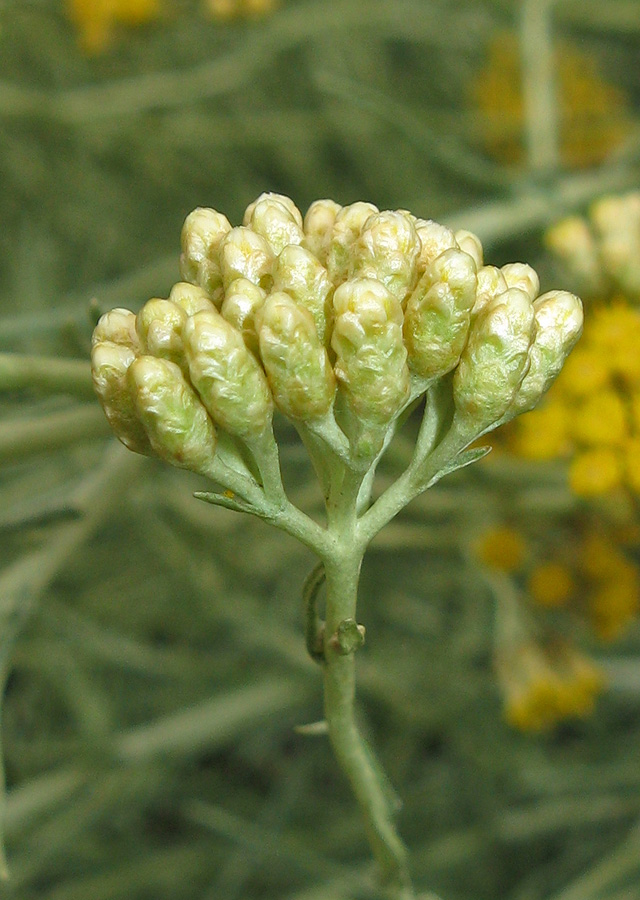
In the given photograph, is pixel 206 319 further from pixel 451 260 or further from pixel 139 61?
pixel 139 61

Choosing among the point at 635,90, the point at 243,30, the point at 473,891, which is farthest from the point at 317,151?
the point at 473,891

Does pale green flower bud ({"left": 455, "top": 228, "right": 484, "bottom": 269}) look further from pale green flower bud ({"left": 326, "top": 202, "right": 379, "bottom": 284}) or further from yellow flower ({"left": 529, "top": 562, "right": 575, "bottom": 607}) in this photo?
yellow flower ({"left": 529, "top": 562, "right": 575, "bottom": 607})

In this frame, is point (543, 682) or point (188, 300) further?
point (543, 682)

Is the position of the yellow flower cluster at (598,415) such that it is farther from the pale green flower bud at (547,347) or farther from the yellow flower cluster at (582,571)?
the pale green flower bud at (547,347)

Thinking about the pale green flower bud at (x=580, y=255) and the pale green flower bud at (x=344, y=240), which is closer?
the pale green flower bud at (x=344, y=240)

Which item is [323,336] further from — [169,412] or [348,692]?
[348,692]

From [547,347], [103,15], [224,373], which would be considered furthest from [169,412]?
[103,15]

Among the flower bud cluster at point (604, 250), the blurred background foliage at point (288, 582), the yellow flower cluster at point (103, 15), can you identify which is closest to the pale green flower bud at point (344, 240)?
the blurred background foliage at point (288, 582)
